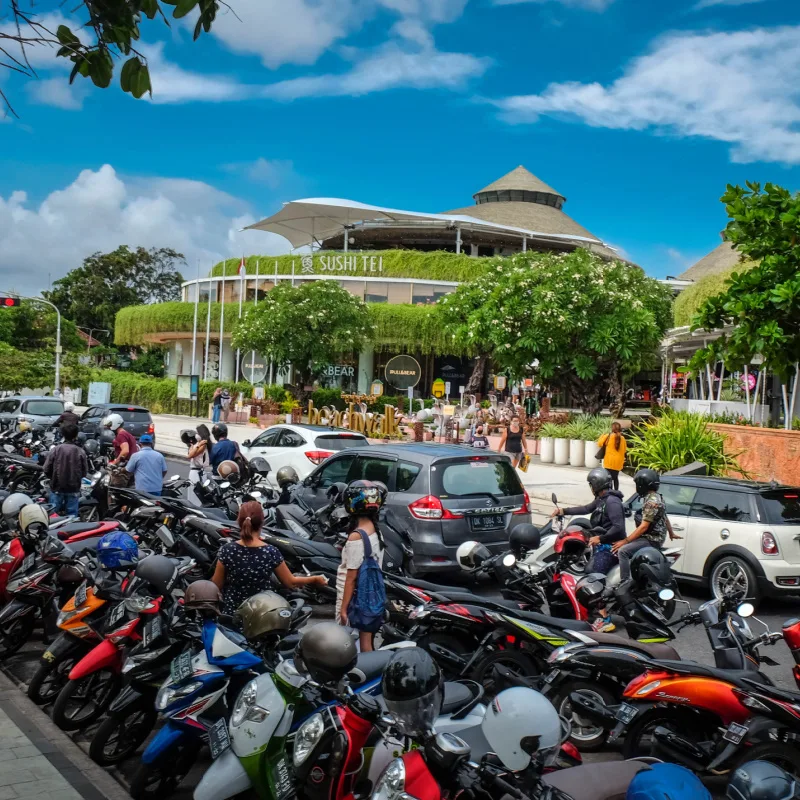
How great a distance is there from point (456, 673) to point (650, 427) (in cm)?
1301

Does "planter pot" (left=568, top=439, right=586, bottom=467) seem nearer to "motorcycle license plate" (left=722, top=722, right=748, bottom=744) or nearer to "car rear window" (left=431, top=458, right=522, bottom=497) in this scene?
"car rear window" (left=431, top=458, right=522, bottom=497)

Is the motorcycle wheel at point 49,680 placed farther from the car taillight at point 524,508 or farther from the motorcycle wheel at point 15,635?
the car taillight at point 524,508

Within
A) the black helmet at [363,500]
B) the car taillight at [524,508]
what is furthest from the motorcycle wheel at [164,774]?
the car taillight at [524,508]

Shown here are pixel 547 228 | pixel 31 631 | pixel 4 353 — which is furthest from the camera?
pixel 547 228

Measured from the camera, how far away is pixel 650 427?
1795 cm

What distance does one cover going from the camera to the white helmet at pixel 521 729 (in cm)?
295

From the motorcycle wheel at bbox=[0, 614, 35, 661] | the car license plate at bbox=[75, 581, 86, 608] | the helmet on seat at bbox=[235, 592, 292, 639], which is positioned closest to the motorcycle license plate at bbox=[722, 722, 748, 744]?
the helmet on seat at bbox=[235, 592, 292, 639]

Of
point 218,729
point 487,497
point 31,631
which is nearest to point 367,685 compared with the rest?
point 218,729

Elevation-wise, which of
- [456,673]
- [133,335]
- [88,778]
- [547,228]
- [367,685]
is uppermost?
[547,228]

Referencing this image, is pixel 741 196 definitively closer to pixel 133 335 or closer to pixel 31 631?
pixel 31 631

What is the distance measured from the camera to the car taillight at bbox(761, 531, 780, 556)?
906 cm

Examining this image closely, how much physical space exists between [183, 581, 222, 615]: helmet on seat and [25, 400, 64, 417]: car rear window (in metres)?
19.1

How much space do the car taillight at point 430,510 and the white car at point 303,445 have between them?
539cm

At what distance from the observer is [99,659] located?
5.38 meters
